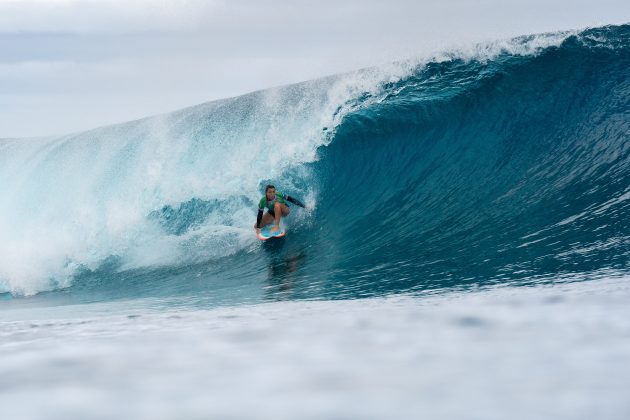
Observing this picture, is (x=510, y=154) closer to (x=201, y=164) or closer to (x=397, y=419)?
(x=201, y=164)

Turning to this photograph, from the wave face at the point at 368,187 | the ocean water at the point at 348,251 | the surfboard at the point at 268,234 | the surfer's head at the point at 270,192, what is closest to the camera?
the ocean water at the point at 348,251

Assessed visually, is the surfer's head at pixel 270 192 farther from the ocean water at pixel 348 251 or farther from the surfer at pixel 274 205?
the ocean water at pixel 348 251

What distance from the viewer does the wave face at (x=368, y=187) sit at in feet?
21.1

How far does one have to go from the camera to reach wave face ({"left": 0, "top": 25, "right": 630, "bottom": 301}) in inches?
253

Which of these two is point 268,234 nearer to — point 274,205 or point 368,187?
point 274,205

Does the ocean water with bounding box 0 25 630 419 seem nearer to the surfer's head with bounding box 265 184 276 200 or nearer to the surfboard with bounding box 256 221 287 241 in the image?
the surfboard with bounding box 256 221 287 241

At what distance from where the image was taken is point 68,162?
53.7 ft

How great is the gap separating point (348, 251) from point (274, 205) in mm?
1710

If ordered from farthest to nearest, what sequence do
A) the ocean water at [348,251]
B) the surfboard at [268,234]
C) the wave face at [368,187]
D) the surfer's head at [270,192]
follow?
the surfboard at [268,234], the surfer's head at [270,192], the wave face at [368,187], the ocean water at [348,251]

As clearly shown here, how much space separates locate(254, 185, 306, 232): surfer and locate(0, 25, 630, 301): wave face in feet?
1.14

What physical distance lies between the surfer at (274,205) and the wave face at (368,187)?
35 centimetres

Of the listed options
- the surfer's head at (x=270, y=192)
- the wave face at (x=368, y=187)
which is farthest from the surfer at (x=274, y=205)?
the wave face at (x=368, y=187)

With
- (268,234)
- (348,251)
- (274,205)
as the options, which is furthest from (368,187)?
(348,251)

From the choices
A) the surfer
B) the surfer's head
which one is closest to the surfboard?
the surfer
